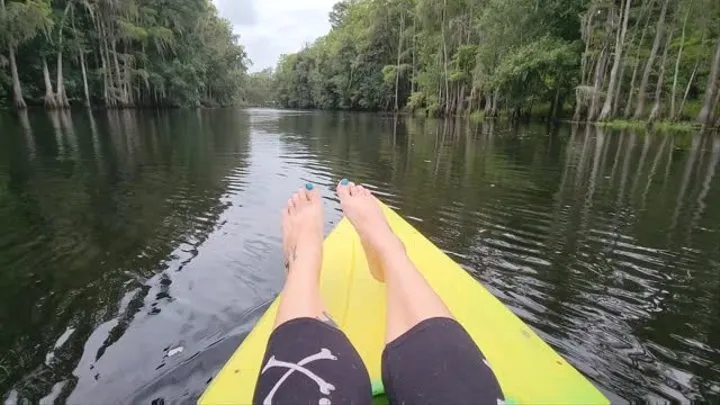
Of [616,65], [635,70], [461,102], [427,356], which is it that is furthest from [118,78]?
[427,356]

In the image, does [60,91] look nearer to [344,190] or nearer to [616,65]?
[616,65]

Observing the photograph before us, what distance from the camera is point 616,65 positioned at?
19047 mm

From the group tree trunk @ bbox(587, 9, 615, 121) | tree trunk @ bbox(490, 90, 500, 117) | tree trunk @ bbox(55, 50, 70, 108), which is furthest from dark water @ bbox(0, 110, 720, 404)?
tree trunk @ bbox(55, 50, 70, 108)

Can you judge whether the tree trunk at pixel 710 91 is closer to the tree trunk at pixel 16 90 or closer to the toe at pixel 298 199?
the toe at pixel 298 199

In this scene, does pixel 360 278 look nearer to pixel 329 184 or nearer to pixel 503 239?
pixel 503 239

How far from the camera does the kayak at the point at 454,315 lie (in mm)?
1488

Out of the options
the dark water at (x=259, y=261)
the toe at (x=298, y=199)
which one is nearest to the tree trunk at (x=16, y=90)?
the dark water at (x=259, y=261)

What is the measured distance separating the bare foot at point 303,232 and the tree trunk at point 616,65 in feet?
66.6

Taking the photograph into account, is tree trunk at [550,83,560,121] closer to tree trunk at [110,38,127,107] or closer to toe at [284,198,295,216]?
toe at [284,198,295,216]

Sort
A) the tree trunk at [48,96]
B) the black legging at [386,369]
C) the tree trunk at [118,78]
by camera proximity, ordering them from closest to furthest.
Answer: the black legging at [386,369] < the tree trunk at [48,96] < the tree trunk at [118,78]

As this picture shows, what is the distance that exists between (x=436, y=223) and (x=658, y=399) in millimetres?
2861

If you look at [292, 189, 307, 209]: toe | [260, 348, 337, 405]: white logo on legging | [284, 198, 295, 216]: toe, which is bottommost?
[260, 348, 337, 405]: white logo on legging

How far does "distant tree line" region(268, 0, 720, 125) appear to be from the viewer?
60.5 ft

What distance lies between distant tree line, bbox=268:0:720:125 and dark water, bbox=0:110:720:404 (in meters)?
13.1
